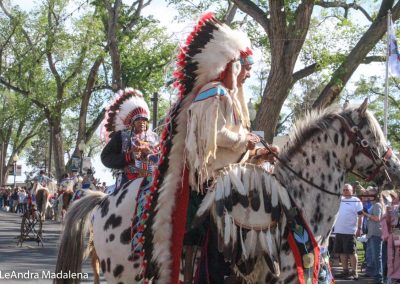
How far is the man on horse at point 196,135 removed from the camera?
521 centimetres

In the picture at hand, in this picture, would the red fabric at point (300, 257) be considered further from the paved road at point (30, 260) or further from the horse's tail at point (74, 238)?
the paved road at point (30, 260)

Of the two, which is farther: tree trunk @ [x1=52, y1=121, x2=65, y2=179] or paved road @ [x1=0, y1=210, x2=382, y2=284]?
tree trunk @ [x1=52, y1=121, x2=65, y2=179]

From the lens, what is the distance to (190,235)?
5.32 meters

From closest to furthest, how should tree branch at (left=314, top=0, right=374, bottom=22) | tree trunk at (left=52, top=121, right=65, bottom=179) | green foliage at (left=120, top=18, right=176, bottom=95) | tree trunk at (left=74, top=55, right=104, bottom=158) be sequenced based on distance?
1. tree branch at (left=314, top=0, right=374, bottom=22)
2. green foliage at (left=120, top=18, right=176, bottom=95)
3. tree trunk at (left=74, top=55, right=104, bottom=158)
4. tree trunk at (left=52, top=121, right=65, bottom=179)

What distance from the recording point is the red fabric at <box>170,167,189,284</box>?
5.32 meters

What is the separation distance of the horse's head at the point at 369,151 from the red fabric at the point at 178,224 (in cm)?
140

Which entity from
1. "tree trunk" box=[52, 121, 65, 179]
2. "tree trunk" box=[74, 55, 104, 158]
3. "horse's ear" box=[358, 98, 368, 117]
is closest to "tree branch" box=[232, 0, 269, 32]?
"horse's ear" box=[358, 98, 368, 117]

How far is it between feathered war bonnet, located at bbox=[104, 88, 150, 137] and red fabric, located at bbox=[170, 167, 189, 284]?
6.95ft

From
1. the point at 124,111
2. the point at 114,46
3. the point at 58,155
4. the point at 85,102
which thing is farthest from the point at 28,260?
the point at 58,155

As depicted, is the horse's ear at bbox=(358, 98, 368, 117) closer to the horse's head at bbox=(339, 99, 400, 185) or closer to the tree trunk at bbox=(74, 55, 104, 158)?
the horse's head at bbox=(339, 99, 400, 185)

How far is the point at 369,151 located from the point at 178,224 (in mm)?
1709

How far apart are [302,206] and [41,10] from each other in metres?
36.0

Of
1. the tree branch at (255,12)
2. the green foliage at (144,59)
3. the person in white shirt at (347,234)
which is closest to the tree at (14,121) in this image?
the green foliage at (144,59)

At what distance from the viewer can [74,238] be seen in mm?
6656
